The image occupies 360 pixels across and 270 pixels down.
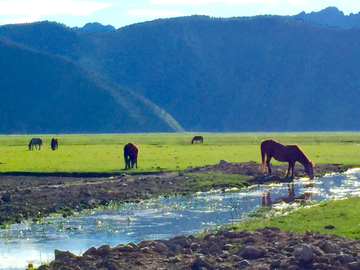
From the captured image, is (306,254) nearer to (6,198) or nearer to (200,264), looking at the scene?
(200,264)

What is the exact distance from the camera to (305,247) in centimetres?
→ 1107

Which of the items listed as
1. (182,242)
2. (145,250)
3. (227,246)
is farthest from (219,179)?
(145,250)

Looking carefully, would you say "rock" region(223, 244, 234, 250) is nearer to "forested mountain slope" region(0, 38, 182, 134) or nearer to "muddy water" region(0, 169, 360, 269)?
"muddy water" region(0, 169, 360, 269)

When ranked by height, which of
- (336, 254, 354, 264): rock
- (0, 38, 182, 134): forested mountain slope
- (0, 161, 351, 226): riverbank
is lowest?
(336, 254, 354, 264): rock

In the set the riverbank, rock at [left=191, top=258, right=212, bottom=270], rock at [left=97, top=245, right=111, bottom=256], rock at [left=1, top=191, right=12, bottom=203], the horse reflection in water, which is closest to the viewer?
rock at [left=191, top=258, right=212, bottom=270]

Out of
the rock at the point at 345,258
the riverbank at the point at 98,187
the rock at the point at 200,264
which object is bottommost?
the rock at the point at 200,264

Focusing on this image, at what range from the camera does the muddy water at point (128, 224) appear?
14328 mm

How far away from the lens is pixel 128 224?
683 inches

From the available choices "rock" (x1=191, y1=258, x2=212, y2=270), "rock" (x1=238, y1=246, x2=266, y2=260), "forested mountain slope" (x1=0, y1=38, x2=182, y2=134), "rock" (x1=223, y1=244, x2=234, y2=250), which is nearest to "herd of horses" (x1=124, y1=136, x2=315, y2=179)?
"rock" (x1=223, y1=244, x2=234, y2=250)

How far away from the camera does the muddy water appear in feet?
47.0

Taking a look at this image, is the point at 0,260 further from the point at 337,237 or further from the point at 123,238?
the point at 337,237

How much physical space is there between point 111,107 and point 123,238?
6266 inches

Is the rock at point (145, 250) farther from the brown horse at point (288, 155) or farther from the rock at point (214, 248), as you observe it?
the brown horse at point (288, 155)

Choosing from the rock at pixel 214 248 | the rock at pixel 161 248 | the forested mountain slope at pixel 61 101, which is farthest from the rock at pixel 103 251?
the forested mountain slope at pixel 61 101
